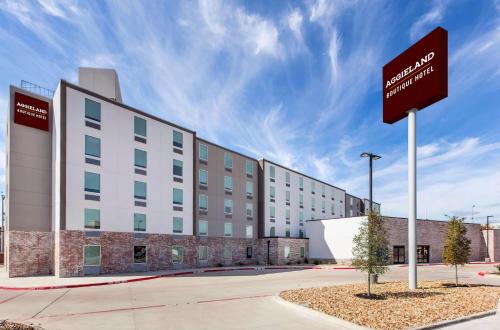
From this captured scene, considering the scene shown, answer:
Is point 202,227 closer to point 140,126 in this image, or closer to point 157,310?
point 140,126

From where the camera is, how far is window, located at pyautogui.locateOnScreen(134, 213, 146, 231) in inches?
1270

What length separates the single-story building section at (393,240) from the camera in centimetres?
4369

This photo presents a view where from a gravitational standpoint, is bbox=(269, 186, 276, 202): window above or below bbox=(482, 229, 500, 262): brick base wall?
above

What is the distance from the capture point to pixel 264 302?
14.9 meters

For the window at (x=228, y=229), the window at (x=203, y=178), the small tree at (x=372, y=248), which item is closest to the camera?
the small tree at (x=372, y=248)

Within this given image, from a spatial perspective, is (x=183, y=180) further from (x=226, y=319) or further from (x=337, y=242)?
(x=226, y=319)

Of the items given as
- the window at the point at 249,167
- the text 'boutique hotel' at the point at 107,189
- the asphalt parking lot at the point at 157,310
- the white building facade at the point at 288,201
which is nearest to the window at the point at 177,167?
the text 'boutique hotel' at the point at 107,189

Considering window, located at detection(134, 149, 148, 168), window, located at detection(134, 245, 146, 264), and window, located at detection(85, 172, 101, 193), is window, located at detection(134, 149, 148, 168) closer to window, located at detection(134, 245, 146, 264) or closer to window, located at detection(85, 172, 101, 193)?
window, located at detection(85, 172, 101, 193)

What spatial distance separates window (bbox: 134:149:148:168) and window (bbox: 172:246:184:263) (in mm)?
8714

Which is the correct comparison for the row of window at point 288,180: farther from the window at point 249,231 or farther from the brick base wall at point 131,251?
the brick base wall at point 131,251

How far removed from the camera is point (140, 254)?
32188mm

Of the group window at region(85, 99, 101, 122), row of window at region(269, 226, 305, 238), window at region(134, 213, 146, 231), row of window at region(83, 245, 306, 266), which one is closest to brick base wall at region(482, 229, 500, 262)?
row of window at region(269, 226, 305, 238)

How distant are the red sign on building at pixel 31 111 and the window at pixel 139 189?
8607 millimetres

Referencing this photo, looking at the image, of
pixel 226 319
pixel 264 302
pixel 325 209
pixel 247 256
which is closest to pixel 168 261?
pixel 247 256
